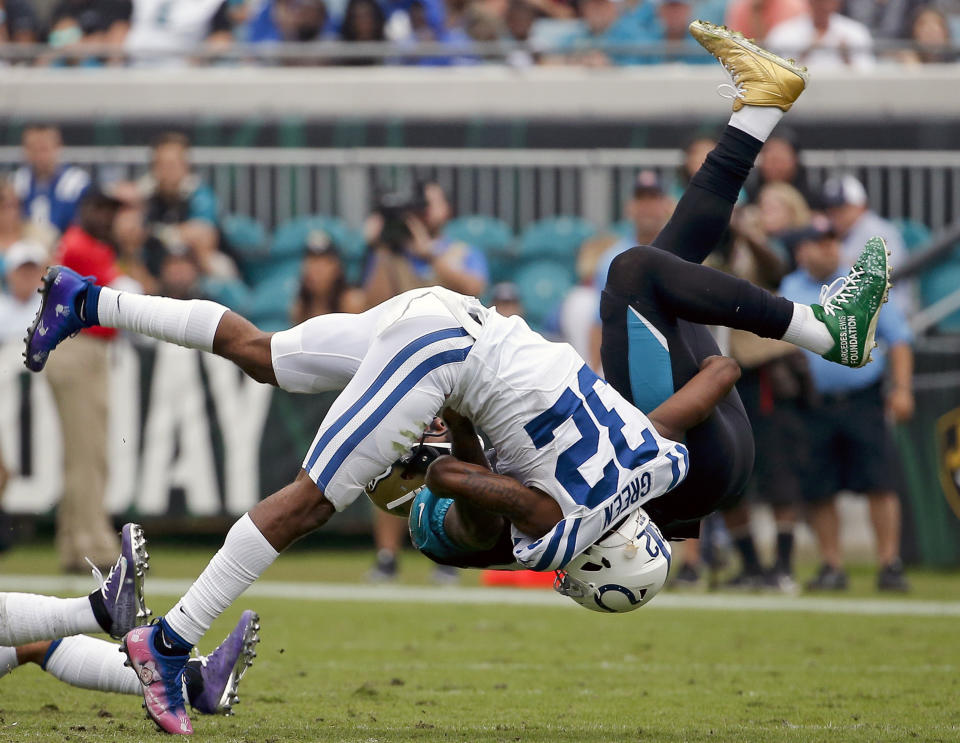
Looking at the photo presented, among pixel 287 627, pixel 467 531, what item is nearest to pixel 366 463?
pixel 467 531

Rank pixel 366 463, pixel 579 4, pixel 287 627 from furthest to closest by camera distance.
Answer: pixel 579 4 → pixel 287 627 → pixel 366 463

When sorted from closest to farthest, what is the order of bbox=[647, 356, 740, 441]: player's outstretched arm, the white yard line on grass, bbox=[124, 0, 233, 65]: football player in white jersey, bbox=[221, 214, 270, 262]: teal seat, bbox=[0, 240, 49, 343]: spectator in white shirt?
bbox=[647, 356, 740, 441]: player's outstretched arm < the white yard line on grass < bbox=[0, 240, 49, 343]: spectator in white shirt < bbox=[221, 214, 270, 262]: teal seat < bbox=[124, 0, 233, 65]: football player in white jersey

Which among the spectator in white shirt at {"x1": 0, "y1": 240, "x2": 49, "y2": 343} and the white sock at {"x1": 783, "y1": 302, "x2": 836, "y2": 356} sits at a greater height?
the white sock at {"x1": 783, "y1": 302, "x2": 836, "y2": 356}

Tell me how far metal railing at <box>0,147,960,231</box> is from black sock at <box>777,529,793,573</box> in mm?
3385

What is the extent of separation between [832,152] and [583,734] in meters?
7.79

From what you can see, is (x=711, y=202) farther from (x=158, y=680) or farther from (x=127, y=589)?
(x=158, y=680)

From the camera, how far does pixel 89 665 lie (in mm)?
5398

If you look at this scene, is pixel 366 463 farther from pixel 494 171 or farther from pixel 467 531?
pixel 494 171

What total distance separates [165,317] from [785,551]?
204 inches

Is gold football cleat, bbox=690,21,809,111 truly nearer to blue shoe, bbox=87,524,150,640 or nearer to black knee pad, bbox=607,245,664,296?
black knee pad, bbox=607,245,664,296

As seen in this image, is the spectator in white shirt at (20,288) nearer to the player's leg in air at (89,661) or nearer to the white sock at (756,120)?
the player's leg in air at (89,661)

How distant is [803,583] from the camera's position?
10.1 m

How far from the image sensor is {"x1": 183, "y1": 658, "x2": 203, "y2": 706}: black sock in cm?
504

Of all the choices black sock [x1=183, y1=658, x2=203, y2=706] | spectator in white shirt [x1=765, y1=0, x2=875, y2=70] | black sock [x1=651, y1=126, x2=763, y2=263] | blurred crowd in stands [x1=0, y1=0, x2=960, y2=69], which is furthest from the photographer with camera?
black sock [x1=183, y1=658, x2=203, y2=706]
